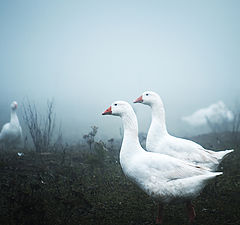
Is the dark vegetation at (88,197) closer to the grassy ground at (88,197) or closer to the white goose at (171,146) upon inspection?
the grassy ground at (88,197)

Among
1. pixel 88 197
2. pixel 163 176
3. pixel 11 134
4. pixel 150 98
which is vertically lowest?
pixel 88 197

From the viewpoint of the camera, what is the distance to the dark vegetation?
4.32 m

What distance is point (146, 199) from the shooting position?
542cm

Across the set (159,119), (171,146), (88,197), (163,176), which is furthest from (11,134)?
(163,176)

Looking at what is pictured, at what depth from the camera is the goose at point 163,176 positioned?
4.00m

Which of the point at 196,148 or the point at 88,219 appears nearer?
the point at 88,219

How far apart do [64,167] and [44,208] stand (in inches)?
109

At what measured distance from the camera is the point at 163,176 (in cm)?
413

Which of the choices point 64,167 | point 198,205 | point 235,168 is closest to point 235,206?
point 198,205

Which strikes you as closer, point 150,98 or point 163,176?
point 163,176

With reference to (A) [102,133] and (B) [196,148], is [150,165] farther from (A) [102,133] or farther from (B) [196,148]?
(A) [102,133]

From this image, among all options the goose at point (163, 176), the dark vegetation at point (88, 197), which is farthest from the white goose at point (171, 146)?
the goose at point (163, 176)

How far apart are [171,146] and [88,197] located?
7.49ft

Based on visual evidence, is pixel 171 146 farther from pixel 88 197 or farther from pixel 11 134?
pixel 11 134
